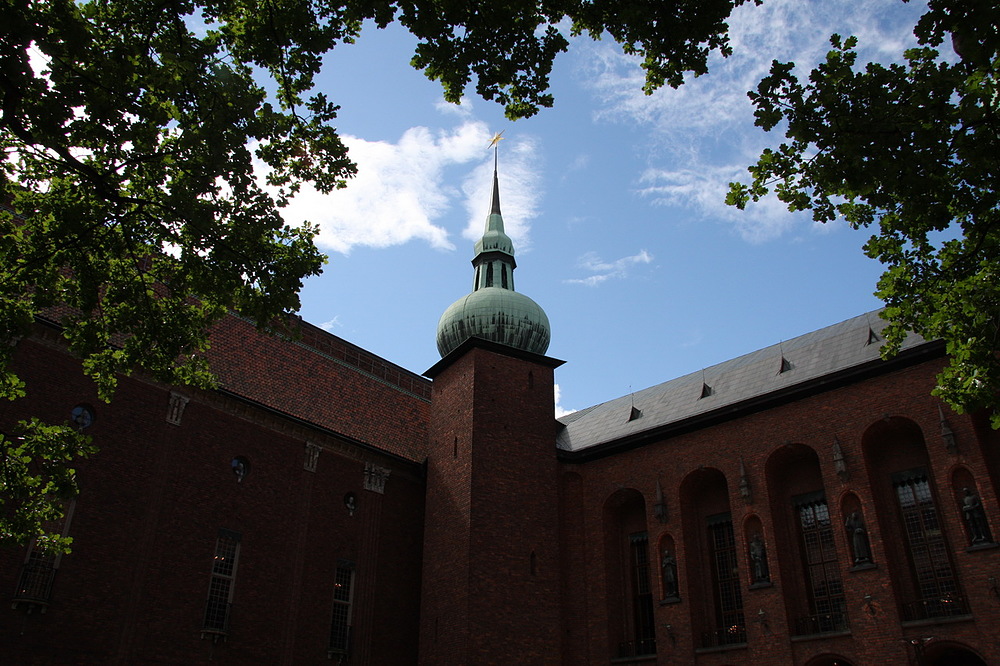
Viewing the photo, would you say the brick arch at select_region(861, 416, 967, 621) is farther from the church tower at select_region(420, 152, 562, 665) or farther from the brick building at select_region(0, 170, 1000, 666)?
the church tower at select_region(420, 152, 562, 665)

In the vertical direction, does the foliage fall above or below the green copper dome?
below

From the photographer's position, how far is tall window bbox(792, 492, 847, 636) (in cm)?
1928

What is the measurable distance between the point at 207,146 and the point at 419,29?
2.86 metres

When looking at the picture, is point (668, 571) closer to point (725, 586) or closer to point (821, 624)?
point (725, 586)

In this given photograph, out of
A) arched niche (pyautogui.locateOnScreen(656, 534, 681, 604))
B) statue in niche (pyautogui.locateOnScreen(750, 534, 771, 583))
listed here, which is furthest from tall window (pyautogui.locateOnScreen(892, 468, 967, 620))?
arched niche (pyautogui.locateOnScreen(656, 534, 681, 604))

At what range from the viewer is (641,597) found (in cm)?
2356

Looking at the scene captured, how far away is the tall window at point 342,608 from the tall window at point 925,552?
46.0 ft

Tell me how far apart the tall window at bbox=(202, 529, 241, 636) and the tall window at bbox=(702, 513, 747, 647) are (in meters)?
12.3

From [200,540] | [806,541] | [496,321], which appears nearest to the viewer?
[200,540]

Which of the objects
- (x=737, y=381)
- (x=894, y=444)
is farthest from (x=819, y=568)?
(x=737, y=381)

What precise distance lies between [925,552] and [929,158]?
12949 mm

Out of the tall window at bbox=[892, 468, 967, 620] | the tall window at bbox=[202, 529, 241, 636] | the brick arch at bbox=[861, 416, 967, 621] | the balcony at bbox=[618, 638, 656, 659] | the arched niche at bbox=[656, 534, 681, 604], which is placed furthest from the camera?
the balcony at bbox=[618, 638, 656, 659]

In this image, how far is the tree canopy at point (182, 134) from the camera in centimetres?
890

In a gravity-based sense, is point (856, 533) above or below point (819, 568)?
above
